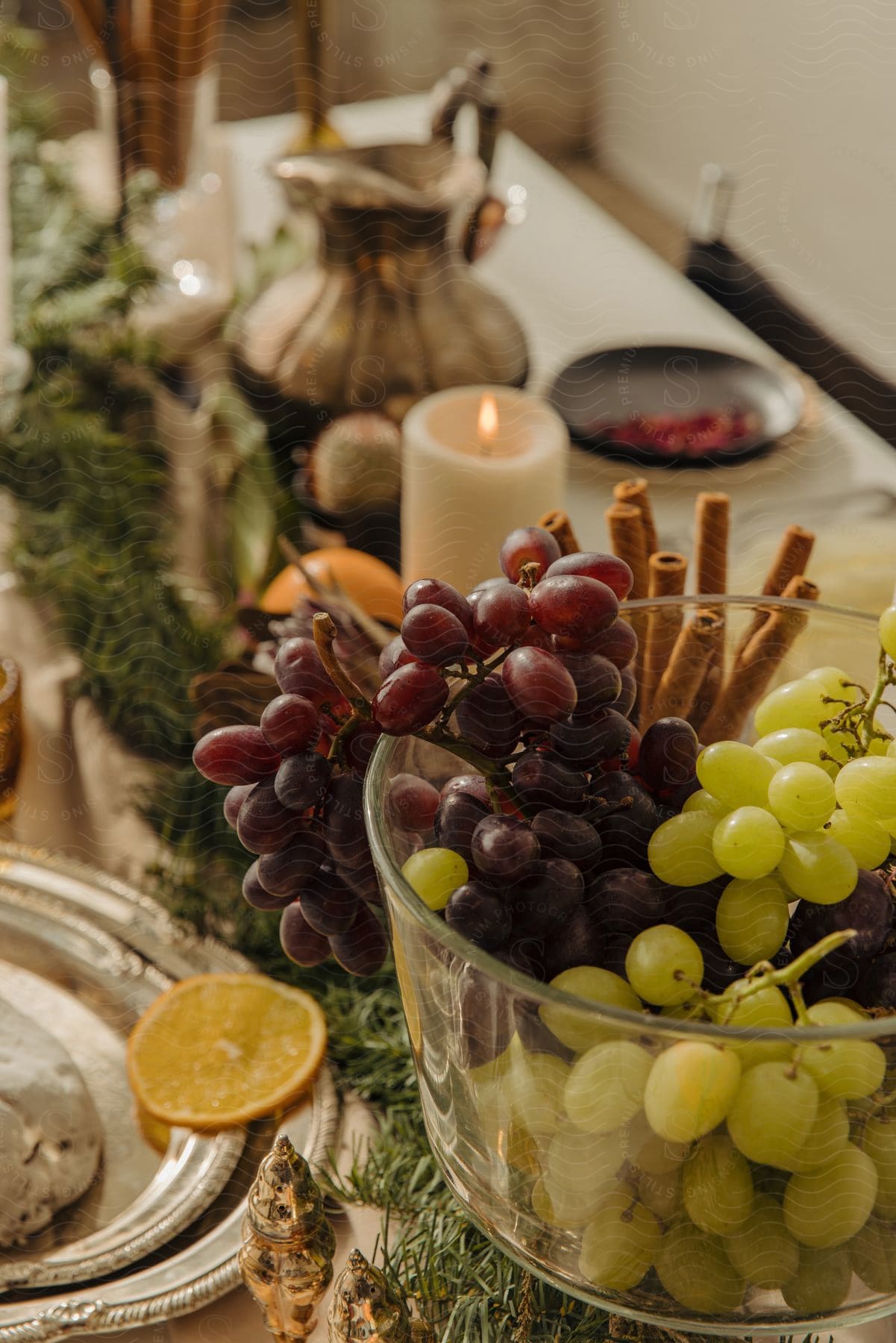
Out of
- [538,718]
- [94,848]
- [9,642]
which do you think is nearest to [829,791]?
[538,718]

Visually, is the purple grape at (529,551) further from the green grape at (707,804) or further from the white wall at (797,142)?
the white wall at (797,142)

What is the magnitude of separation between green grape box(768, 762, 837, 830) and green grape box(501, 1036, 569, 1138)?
6 centimetres

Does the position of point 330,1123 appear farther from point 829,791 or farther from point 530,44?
point 530,44

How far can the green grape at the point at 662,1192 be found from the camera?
217 mm

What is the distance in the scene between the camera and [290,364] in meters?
0.58

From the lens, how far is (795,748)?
25cm

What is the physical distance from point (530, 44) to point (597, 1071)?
1.62m

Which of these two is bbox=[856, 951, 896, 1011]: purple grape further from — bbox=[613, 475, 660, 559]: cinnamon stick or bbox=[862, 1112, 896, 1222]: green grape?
bbox=[613, 475, 660, 559]: cinnamon stick

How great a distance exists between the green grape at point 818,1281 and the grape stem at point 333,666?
5.1 inches

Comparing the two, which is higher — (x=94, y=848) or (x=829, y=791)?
(x=829, y=791)

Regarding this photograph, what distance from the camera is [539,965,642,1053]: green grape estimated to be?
21 cm

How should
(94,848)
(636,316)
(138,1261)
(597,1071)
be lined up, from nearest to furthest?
(597,1071) → (138,1261) → (94,848) → (636,316)

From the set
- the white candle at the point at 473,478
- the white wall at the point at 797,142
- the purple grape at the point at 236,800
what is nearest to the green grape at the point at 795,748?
the purple grape at the point at 236,800

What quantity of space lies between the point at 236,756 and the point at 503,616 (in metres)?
0.07
